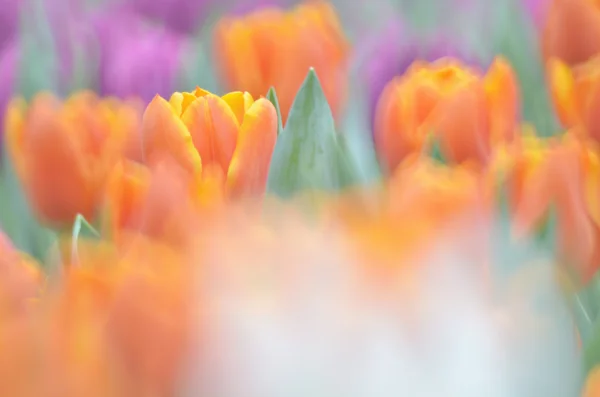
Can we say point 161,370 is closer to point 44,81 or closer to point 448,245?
point 448,245

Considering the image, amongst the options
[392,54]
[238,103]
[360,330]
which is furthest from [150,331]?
[392,54]

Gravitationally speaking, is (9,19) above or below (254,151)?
above

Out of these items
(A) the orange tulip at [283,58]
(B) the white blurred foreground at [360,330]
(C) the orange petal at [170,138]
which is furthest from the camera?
(A) the orange tulip at [283,58]

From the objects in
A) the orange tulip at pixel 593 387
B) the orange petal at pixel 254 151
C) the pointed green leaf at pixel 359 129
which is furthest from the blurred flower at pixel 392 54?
the orange tulip at pixel 593 387

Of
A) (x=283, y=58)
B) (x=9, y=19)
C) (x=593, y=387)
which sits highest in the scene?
(x=9, y=19)

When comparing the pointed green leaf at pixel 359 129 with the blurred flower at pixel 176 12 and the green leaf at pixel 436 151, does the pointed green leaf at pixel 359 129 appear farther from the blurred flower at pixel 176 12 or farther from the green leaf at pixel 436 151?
the blurred flower at pixel 176 12

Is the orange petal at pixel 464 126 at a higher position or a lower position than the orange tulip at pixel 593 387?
higher

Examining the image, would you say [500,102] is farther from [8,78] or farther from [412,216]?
[8,78]
